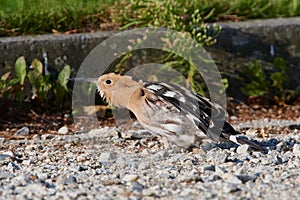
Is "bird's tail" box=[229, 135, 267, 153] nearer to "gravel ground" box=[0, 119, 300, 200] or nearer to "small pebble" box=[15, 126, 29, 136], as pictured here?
"gravel ground" box=[0, 119, 300, 200]

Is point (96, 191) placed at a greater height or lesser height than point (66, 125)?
greater

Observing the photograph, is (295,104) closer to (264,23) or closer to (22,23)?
(264,23)

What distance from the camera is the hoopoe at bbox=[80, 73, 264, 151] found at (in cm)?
541

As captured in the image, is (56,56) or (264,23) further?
(264,23)

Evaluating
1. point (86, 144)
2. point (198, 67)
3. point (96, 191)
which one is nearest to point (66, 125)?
point (86, 144)

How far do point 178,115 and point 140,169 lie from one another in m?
0.70

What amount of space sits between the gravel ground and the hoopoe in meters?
0.12

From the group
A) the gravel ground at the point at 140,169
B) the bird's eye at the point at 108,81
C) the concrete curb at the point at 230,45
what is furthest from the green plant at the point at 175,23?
the bird's eye at the point at 108,81

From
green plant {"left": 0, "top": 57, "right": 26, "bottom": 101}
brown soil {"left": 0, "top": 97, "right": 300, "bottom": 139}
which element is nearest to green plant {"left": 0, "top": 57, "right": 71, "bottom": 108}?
green plant {"left": 0, "top": 57, "right": 26, "bottom": 101}

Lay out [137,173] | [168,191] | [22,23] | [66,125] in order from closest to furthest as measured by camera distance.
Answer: [168,191] < [137,173] < [66,125] < [22,23]

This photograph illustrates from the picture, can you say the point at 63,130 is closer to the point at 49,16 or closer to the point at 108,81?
the point at 108,81

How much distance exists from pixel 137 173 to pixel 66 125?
231 centimetres

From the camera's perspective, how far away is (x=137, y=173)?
475 cm

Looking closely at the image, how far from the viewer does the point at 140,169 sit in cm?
493
